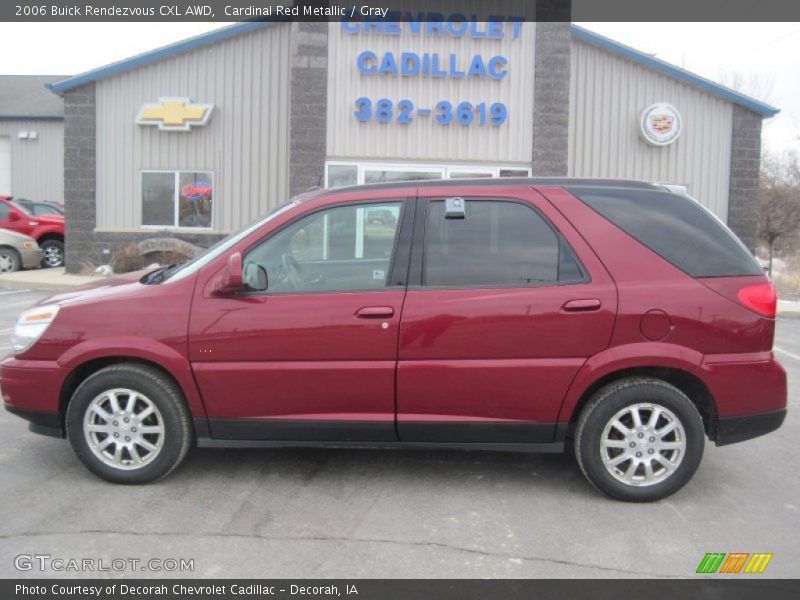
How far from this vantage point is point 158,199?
16141 mm

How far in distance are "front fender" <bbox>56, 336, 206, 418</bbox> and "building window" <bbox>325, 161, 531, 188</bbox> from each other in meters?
10.9

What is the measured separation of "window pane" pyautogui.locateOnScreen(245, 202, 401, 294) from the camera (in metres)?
4.42

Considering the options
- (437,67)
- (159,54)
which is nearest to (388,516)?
(437,67)

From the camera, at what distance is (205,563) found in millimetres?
3568

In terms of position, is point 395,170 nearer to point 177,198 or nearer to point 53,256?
point 177,198

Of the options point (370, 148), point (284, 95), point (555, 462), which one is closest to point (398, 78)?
point (370, 148)

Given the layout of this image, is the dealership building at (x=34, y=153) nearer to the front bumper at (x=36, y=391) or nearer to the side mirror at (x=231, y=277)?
the front bumper at (x=36, y=391)

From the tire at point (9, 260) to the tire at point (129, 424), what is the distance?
1348cm

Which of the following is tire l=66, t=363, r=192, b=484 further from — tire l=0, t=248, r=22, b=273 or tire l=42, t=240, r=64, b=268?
tire l=42, t=240, r=64, b=268

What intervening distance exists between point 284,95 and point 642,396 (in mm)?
13087

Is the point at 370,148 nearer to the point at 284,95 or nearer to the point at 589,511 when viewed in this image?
the point at 284,95

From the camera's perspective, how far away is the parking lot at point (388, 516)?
364 centimetres

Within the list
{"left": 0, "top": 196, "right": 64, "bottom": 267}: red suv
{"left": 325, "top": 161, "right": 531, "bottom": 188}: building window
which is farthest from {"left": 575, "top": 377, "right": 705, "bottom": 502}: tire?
{"left": 0, "top": 196, "right": 64, "bottom": 267}: red suv

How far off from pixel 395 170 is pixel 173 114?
490 cm
